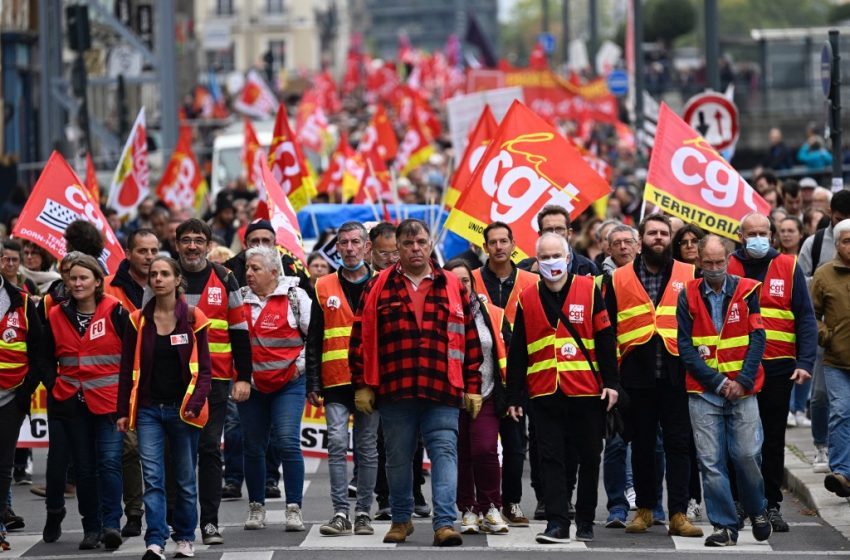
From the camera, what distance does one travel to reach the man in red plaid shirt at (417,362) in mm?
10953

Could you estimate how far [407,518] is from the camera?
11.2 meters

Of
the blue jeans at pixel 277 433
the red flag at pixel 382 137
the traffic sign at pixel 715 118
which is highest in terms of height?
the red flag at pixel 382 137

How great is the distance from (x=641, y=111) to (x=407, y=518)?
17.5m

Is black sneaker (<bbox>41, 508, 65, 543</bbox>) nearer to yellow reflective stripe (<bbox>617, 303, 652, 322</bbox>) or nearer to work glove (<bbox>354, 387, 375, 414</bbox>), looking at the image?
work glove (<bbox>354, 387, 375, 414</bbox>)

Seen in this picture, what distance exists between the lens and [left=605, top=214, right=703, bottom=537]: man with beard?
37.6 ft

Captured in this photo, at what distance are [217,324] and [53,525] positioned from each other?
148 centimetres

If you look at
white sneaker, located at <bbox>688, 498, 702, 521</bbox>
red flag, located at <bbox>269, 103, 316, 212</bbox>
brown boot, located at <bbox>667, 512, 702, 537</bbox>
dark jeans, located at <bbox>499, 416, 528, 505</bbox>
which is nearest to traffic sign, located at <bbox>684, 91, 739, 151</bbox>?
red flag, located at <bbox>269, 103, 316, 212</bbox>

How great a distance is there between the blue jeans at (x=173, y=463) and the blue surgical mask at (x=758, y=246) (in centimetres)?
335

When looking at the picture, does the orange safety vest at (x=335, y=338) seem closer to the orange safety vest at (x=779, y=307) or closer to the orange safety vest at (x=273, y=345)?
the orange safety vest at (x=273, y=345)

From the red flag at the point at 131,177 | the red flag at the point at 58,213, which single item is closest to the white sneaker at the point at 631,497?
the red flag at the point at 58,213

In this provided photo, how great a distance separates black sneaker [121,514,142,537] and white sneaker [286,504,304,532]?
2.86 ft

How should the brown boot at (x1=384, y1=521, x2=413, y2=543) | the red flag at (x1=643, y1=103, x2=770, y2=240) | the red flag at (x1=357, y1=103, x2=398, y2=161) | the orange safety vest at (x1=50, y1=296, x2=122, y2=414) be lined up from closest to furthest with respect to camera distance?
the brown boot at (x1=384, y1=521, x2=413, y2=543)
the orange safety vest at (x1=50, y1=296, x2=122, y2=414)
the red flag at (x1=643, y1=103, x2=770, y2=240)
the red flag at (x1=357, y1=103, x2=398, y2=161)

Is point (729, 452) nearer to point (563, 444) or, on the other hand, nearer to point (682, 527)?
point (682, 527)

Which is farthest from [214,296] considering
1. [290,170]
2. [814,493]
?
[290,170]
